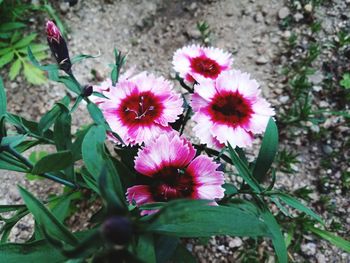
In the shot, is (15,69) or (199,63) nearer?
(199,63)

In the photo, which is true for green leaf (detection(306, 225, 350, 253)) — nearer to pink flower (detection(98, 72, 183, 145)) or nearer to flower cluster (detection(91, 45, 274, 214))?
flower cluster (detection(91, 45, 274, 214))

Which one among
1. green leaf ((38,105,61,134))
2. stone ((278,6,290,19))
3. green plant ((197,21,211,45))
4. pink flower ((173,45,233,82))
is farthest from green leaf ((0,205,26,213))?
stone ((278,6,290,19))

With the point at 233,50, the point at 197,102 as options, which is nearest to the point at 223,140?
the point at 197,102

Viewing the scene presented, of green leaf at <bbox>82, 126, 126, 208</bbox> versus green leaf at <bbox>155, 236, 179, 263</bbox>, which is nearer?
green leaf at <bbox>82, 126, 126, 208</bbox>

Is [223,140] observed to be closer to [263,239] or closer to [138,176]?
[138,176]

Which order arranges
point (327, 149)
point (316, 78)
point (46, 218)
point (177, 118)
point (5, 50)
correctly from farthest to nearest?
point (5, 50) < point (316, 78) < point (327, 149) < point (177, 118) < point (46, 218)

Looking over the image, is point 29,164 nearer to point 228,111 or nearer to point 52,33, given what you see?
point 52,33

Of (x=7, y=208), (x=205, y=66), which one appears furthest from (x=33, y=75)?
(x=205, y=66)
